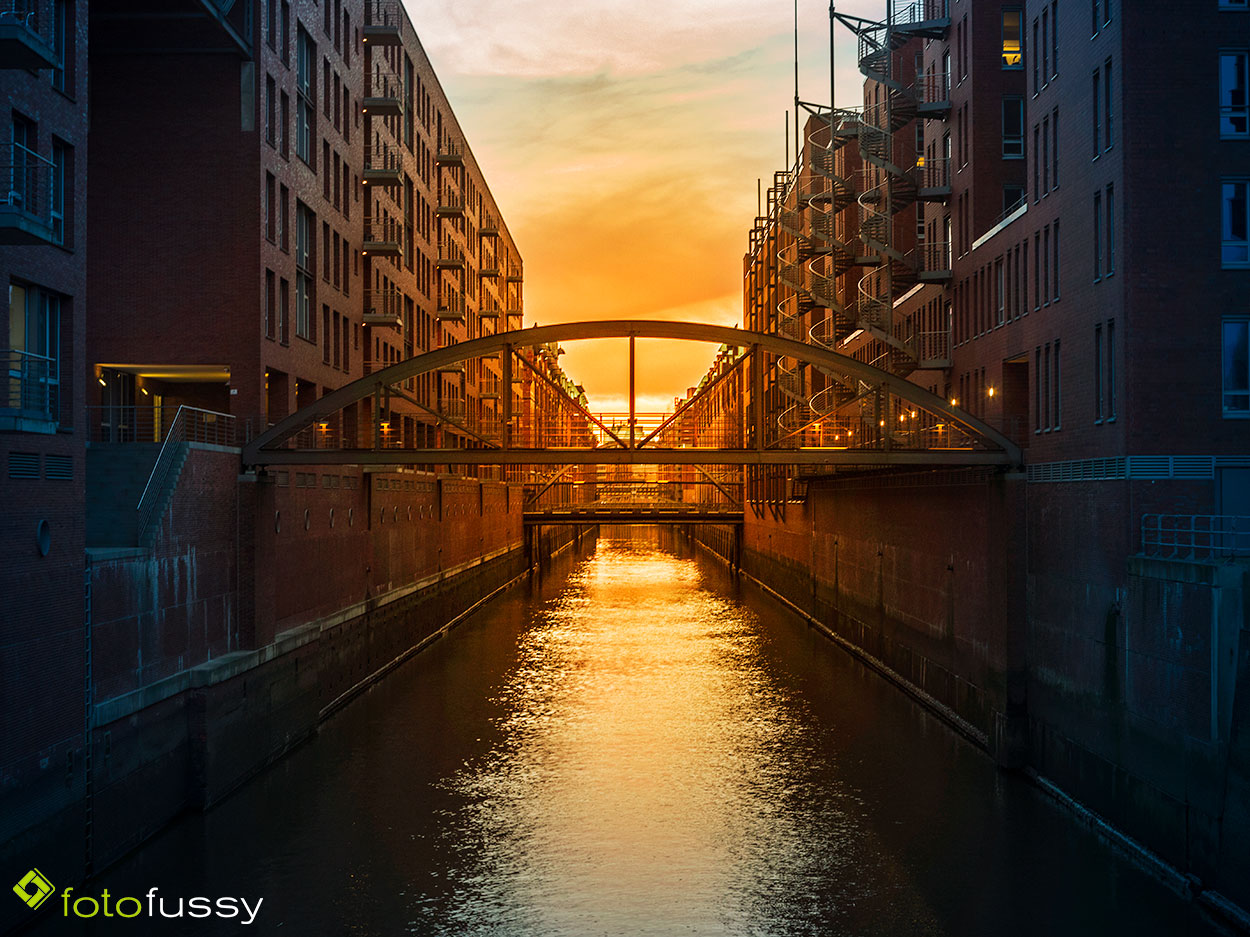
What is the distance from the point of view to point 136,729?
1888cm

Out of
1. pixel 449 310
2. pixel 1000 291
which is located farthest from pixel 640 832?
pixel 449 310

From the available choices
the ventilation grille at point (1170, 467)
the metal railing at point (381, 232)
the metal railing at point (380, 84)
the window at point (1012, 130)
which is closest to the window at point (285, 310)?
the metal railing at point (381, 232)

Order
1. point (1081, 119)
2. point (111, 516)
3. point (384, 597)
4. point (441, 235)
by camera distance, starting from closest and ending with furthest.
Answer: point (111, 516) → point (1081, 119) → point (384, 597) → point (441, 235)

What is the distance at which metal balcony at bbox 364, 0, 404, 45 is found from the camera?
4209 cm

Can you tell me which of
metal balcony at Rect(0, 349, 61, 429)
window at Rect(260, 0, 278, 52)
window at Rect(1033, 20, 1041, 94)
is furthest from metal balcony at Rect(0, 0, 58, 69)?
window at Rect(1033, 20, 1041, 94)

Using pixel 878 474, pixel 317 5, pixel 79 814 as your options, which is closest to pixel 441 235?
pixel 317 5

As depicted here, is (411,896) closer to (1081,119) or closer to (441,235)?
(1081,119)

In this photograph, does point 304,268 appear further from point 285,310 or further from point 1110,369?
point 1110,369

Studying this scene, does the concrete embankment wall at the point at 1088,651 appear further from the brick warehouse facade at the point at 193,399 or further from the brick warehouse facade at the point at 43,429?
the brick warehouse facade at the point at 43,429

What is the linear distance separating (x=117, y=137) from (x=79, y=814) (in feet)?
54.5

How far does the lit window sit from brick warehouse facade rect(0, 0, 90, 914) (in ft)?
58.9

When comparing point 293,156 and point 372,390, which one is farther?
point 293,156

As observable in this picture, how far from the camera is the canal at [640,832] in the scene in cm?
1680

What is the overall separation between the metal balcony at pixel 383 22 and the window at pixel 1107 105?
88.0ft
